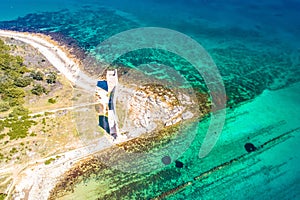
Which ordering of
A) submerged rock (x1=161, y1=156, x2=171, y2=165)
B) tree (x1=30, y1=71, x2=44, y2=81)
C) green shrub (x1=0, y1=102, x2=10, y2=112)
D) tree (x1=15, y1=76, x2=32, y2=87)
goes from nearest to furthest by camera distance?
submerged rock (x1=161, y1=156, x2=171, y2=165) < green shrub (x1=0, y1=102, x2=10, y2=112) < tree (x1=15, y1=76, x2=32, y2=87) < tree (x1=30, y1=71, x2=44, y2=81)

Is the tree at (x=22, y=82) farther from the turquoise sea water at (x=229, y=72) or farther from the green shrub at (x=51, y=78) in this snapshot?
the turquoise sea water at (x=229, y=72)

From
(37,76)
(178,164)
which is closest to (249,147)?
(178,164)

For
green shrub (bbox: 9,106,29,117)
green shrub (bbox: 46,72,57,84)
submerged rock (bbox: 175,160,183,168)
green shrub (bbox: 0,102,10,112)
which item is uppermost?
green shrub (bbox: 46,72,57,84)

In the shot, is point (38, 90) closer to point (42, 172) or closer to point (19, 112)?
point (19, 112)

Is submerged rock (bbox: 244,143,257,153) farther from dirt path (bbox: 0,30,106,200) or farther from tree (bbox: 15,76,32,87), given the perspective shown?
tree (bbox: 15,76,32,87)

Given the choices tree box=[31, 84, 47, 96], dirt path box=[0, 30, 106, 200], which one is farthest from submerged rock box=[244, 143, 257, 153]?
tree box=[31, 84, 47, 96]

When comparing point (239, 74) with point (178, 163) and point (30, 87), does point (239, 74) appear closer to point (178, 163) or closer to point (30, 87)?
point (178, 163)
